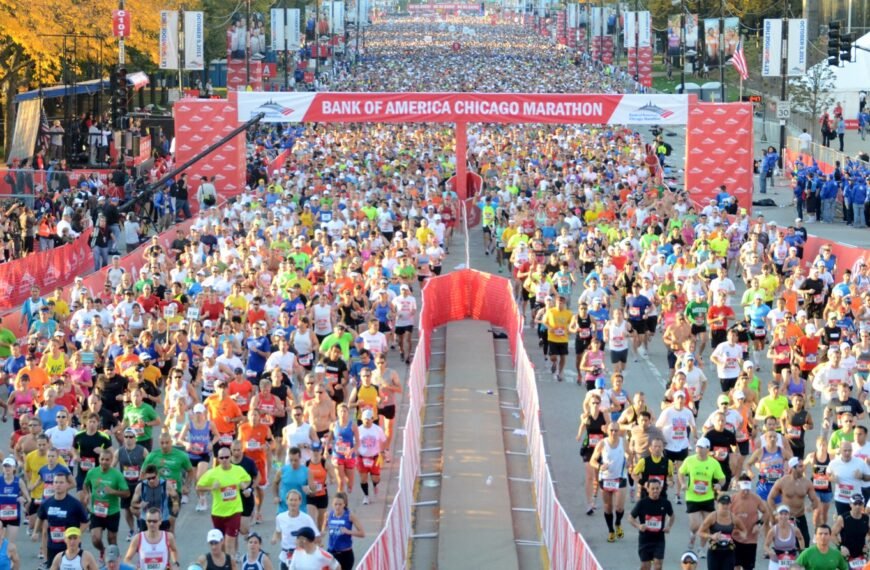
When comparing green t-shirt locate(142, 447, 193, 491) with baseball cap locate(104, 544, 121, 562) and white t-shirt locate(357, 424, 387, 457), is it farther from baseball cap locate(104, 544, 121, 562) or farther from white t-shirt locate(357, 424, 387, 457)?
white t-shirt locate(357, 424, 387, 457)

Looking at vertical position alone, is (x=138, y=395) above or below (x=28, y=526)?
above

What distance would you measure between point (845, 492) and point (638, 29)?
6786 centimetres

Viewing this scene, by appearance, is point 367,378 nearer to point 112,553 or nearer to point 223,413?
point 223,413

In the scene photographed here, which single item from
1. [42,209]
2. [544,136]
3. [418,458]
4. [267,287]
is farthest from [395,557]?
[544,136]

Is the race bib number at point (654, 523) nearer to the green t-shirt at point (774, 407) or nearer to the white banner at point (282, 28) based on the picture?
the green t-shirt at point (774, 407)

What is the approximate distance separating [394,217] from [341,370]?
14004 mm

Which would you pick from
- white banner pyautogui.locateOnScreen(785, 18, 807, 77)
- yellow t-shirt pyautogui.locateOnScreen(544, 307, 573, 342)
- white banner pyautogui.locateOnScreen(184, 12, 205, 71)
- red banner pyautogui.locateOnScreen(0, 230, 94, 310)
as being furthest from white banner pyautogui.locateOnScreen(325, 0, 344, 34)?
yellow t-shirt pyautogui.locateOnScreen(544, 307, 573, 342)

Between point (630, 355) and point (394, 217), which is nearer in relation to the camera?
point (630, 355)

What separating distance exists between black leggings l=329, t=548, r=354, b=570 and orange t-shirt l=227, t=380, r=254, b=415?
401 cm

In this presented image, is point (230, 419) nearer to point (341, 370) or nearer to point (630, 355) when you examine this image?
point (341, 370)

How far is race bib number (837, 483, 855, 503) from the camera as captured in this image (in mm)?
15414

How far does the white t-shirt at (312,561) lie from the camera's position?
12.9 meters

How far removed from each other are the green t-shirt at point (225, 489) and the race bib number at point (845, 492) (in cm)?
533

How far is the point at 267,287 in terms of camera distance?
24.7 meters
